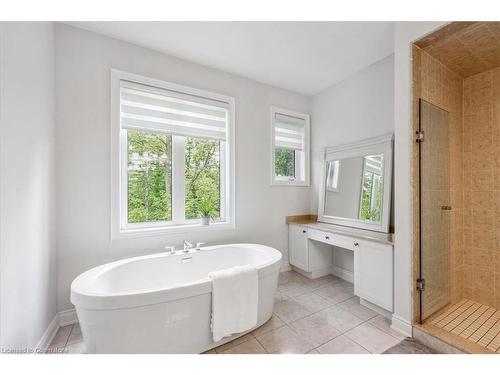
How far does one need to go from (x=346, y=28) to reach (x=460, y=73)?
48.4 inches

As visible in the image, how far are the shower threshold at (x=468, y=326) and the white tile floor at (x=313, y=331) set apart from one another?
0.30m

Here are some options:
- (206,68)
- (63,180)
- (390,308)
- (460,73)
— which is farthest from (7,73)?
(460,73)

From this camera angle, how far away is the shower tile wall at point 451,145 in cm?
175

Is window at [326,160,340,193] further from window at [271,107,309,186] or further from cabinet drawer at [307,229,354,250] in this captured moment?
cabinet drawer at [307,229,354,250]

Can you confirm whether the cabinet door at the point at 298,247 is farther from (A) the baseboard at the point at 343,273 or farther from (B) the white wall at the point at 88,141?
(B) the white wall at the point at 88,141

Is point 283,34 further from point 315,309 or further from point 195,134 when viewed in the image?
point 315,309

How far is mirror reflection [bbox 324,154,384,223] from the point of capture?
7.93 ft

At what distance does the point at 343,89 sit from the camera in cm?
291

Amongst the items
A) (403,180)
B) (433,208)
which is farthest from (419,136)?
(433,208)

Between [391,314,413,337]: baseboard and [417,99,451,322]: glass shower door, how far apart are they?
127 millimetres

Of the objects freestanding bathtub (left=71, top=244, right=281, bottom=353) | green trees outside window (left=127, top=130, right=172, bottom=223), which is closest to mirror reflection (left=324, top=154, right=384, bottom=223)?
freestanding bathtub (left=71, top=244, right=281, bottom=353)

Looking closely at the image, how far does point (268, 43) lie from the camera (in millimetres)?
2162

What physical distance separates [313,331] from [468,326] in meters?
1.21
